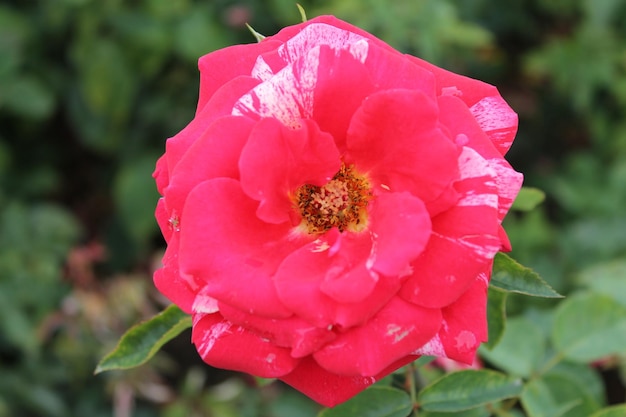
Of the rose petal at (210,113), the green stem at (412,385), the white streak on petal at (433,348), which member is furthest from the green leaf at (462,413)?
the rose petal at (210,113)

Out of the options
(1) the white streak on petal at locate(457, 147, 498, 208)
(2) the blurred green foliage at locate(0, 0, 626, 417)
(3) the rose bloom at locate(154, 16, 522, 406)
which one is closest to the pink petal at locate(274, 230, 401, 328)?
(3) the rose bloom at locate(154, 16, 522, 406)

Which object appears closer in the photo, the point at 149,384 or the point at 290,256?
the point at 290,256

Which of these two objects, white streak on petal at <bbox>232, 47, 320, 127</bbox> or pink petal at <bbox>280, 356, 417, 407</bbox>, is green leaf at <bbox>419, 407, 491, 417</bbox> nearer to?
pink petal at <bbox>280, 356, 417, 407</bbox>

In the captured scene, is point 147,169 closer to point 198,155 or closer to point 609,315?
point 609,315

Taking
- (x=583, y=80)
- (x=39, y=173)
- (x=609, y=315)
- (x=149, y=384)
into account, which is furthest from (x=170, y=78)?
(x=609, y=315)

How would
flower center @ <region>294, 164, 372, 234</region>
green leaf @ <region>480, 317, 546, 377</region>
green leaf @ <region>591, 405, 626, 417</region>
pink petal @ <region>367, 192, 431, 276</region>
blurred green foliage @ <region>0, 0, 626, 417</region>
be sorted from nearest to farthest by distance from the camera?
pink petal @ <region>367, 192, 431, 276</region> < flower center @ <region>294, 164, 372, 234</region> < green leaf @ <region>591, 405, 626, 417</region> < green leaf @ <region>480, 317, 546, 377</region> < blurred green foliage @ <region>0, 0, 626, 417</region>

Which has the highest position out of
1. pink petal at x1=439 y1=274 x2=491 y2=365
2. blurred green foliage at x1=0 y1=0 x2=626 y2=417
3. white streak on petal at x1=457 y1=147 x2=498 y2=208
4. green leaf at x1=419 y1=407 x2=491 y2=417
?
white streak on petal at x1=457 y1=147 x2=498 y2=208
